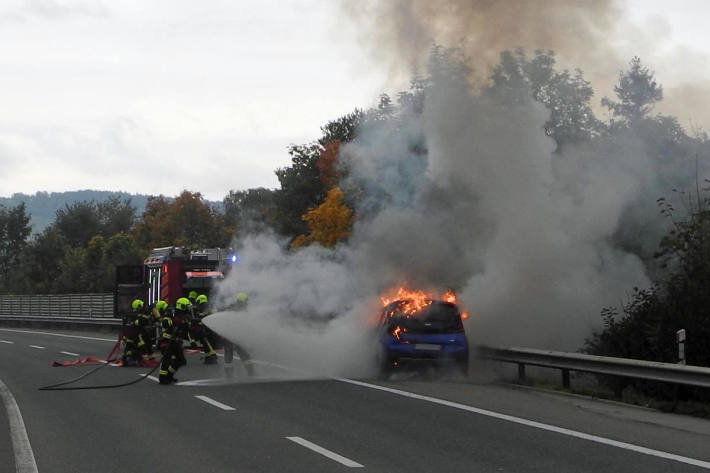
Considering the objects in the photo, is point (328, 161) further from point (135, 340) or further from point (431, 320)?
point (431, 320)

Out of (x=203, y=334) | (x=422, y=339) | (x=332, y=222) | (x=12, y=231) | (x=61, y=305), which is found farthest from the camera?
(x=12, y=231)

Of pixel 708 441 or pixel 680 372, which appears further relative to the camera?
pixel 680 372

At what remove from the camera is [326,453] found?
1010 centimetres

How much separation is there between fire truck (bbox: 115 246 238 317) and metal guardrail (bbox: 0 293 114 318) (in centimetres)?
1613

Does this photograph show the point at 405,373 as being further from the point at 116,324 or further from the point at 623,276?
the point at 116,324

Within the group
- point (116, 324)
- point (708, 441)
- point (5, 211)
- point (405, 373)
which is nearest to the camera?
point (708, 441)

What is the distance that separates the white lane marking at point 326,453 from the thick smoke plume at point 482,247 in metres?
9.87

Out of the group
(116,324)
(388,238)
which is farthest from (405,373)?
(116,324)

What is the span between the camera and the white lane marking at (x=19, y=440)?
9492mm

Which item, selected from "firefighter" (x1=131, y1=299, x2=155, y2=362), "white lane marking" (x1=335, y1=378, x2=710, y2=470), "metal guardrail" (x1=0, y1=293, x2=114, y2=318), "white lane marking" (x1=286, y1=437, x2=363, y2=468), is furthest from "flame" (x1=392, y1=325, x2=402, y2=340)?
"metal guardrail" (x1=0, y1=293, x2=114, y2=318)

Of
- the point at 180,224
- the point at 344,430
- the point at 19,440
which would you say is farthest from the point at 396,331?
the point at 180,224

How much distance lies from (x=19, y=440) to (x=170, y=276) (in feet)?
59.8

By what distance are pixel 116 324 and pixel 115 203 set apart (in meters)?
112

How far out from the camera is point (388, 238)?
76.1 ft
